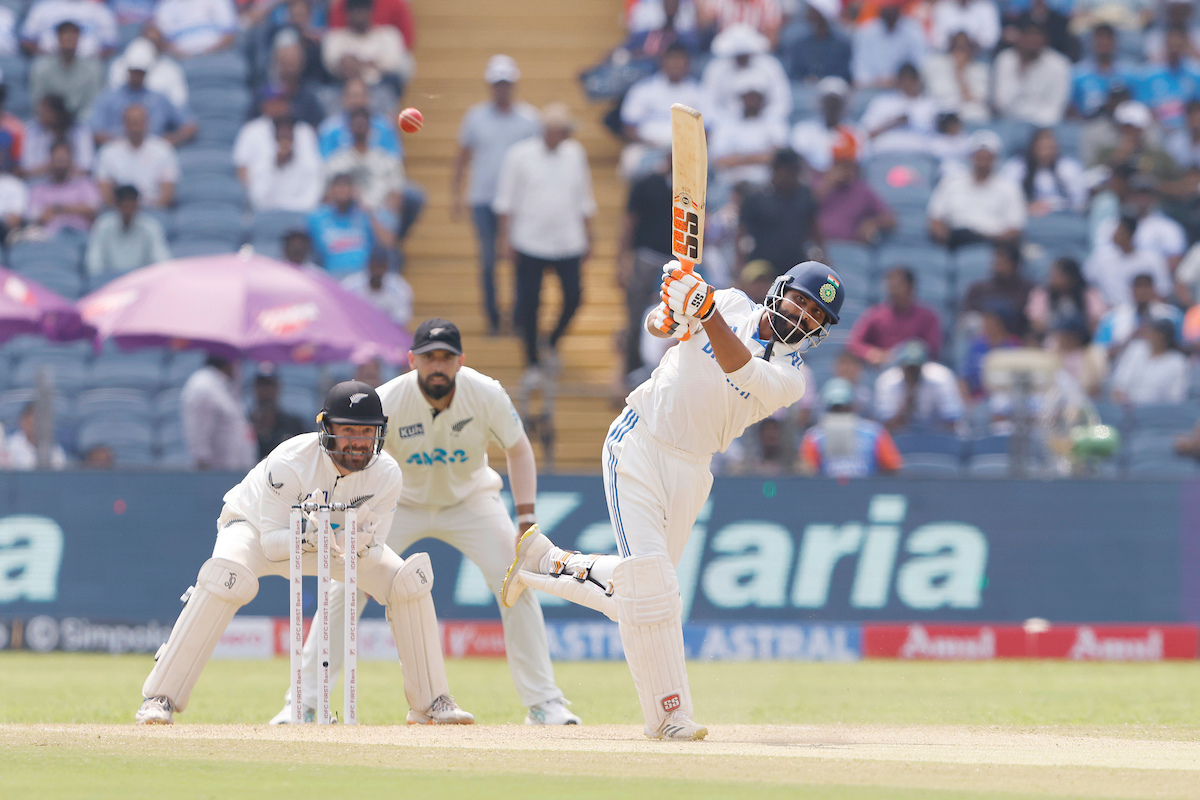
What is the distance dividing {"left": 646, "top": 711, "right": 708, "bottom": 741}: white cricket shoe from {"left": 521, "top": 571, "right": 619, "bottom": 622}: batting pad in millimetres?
478

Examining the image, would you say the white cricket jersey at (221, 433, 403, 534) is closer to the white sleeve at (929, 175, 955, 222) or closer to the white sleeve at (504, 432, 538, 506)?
the white sleeve at (504, 432, 538, 506)

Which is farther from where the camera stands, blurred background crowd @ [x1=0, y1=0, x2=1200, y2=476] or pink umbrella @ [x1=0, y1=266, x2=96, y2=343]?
blurred background crowd @ [x1=0, y1=0, x2=1200, y2=476]

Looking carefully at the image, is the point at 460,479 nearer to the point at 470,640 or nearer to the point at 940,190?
the point at 470,640

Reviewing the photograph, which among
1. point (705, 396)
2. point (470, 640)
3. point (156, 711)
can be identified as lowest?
point (470, 640)

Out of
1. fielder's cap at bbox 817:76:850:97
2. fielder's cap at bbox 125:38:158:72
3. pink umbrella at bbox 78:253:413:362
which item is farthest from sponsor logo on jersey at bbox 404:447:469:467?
fielder's cap at bbox 125:38:158:72

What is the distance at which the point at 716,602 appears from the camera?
12.1 m

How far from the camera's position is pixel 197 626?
23.6 feet

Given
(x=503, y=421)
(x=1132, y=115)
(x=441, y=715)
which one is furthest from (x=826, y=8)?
(x=441, y=715)

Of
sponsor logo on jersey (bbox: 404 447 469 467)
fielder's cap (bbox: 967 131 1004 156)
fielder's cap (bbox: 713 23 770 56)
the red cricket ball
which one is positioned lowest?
sponsor logo on jersey (bbox: 404 447 469 467)

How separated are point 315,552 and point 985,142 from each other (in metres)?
9.51

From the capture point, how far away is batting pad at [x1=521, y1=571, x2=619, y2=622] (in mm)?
6992

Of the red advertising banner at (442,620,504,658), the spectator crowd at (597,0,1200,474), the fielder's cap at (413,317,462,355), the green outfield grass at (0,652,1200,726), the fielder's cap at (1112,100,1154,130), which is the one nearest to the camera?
the fielder's cap at (413,317,462,355)

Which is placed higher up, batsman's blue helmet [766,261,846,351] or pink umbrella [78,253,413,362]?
pink umbrella [78,253,413,362]

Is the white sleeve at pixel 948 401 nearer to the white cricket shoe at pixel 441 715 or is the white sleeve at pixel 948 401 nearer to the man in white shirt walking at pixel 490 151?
the man in white shirt walking at pixel 490 151
